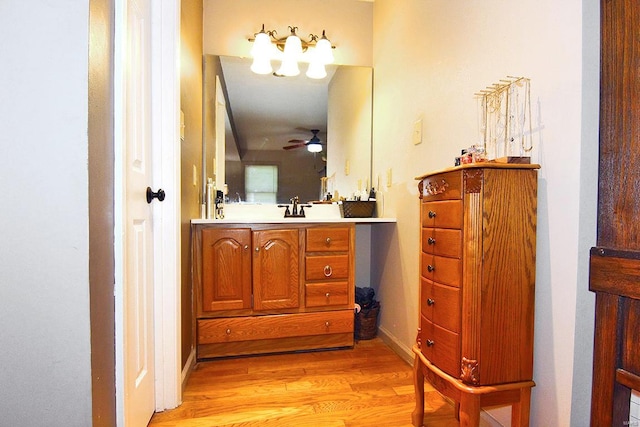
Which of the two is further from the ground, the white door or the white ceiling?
the white ceiling

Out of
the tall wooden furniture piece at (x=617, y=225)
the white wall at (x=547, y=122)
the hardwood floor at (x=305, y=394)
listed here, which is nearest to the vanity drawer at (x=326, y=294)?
the hardwood floor at (x=305, y=394)

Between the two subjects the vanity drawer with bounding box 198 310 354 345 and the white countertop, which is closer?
the vanity drawer with bounding box 198 310 354 345

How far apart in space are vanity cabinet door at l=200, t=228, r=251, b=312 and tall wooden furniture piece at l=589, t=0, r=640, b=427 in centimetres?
168

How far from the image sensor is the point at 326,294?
7.36ft

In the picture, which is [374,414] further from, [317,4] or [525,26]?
[317,4]

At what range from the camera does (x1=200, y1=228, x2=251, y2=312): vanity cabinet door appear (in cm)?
207

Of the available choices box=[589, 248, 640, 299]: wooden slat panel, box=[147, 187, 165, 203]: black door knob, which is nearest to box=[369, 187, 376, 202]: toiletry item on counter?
box=[147, 187, 165, 203]: black door knob

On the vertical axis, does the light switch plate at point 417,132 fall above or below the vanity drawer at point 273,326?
above

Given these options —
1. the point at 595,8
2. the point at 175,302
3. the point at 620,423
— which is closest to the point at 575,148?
the point at 595,8

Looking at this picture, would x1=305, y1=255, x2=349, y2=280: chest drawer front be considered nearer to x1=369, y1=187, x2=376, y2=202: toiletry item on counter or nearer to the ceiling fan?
x1=369, y1=187, x2=376, y2=202: toiletry item on counter

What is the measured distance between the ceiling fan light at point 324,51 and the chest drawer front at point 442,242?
68.3 inches

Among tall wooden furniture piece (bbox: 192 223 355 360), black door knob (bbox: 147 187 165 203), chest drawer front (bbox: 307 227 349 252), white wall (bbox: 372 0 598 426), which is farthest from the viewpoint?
chest drawer front (bbox: 307 227 349 252)

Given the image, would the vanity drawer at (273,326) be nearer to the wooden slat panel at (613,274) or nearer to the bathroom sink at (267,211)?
the bathroom sink at (267,211)

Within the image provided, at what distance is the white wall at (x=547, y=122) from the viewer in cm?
104
